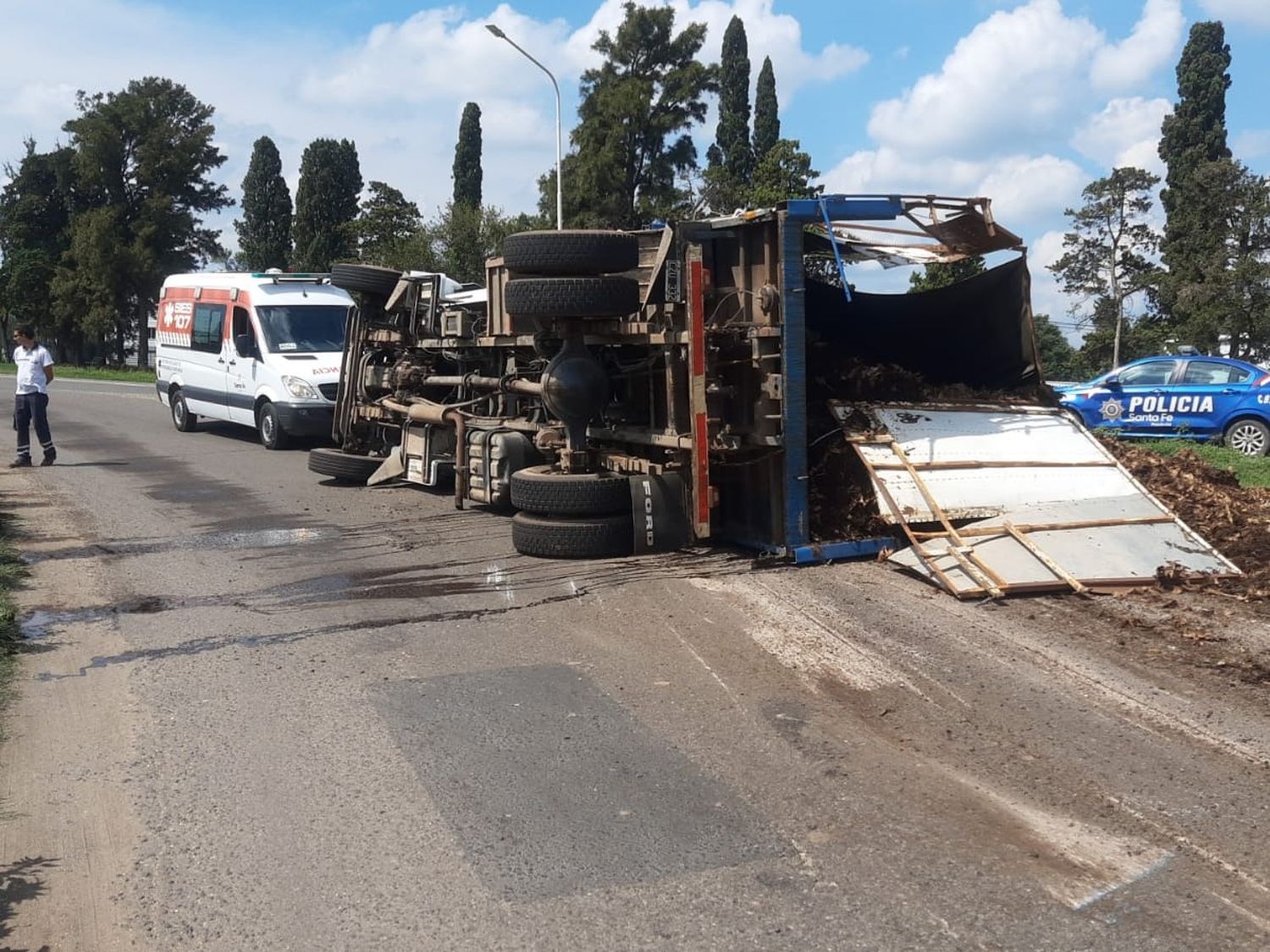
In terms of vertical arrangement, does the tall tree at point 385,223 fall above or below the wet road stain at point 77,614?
above

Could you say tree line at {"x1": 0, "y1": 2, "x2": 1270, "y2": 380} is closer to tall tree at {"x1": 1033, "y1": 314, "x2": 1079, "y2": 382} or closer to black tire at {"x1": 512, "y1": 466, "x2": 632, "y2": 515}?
tall tree at {"x1": 1033, "y1": 314, "x2": 1079, "y2": 382}

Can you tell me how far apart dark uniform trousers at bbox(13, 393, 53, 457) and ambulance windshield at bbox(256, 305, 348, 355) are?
10.8 ft

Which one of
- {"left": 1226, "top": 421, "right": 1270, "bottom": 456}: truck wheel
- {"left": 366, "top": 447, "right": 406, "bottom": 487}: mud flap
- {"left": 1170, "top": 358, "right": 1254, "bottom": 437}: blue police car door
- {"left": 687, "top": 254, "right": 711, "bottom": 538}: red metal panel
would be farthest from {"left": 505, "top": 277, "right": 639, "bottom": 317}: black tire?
{"left": 1170, "top": 358, "right": 1254, "bottom": 437}: blue police car door

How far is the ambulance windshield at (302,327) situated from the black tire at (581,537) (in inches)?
368

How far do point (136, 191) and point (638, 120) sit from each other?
27758 mm

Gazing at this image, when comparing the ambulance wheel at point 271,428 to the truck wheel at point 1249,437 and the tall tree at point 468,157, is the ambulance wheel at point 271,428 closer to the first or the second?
the truck wheel at point 1249,437

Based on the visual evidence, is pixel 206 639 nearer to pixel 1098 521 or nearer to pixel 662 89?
pixel 1098 521

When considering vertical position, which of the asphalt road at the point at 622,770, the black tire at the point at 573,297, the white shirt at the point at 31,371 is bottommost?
the asphalt road at the point at 622,770

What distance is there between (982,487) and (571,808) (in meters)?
5.06

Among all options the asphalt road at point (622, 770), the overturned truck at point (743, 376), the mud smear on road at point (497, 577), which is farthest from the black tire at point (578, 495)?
the asphalt road at point (622, 770)

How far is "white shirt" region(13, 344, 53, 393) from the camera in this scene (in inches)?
585

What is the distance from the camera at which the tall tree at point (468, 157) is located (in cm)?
5369

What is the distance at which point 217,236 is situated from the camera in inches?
2297

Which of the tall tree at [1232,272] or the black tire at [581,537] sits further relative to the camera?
the tall tree at [1232,272]
